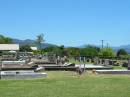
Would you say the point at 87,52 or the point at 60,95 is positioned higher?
the point at 87,52

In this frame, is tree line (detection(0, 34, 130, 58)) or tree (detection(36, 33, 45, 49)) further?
tree (detection(36, 33, 45, 49))

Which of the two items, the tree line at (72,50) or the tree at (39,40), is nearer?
the tree line at (72,50)

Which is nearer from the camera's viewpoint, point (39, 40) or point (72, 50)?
point (72, 50)

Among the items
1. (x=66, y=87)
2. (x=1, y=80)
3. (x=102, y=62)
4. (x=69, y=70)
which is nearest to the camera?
(x=66, y=87)

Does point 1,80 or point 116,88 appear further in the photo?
point 1,80

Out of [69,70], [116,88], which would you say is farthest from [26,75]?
[69,70]

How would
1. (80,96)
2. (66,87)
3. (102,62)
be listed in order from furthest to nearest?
1. (102,62)
2. (66,87)
3. (80,96)

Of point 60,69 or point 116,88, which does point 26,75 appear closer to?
point 116,88

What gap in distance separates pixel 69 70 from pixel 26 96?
45.2ft

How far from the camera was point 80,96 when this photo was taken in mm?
12547

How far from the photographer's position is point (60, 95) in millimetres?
12789

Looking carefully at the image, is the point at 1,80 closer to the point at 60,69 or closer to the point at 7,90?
the point at 7,90

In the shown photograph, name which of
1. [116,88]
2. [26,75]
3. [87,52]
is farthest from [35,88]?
[87,52]

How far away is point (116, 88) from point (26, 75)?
18.2 ft
